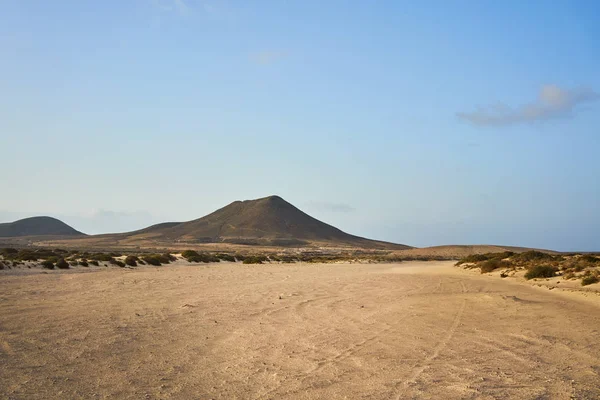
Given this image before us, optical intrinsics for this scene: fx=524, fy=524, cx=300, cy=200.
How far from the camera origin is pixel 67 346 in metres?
7.60

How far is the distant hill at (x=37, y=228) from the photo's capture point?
528 ft

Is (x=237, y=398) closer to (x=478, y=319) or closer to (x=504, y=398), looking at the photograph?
(x=504, y=398)

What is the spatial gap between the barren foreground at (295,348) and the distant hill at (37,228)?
16586 cm

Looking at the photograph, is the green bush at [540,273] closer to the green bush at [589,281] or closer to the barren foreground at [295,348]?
the green bush at [589,281]

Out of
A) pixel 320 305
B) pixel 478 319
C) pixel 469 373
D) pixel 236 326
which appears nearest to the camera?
pixel 469 373

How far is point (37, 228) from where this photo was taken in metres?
170

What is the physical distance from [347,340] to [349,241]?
14207 cm

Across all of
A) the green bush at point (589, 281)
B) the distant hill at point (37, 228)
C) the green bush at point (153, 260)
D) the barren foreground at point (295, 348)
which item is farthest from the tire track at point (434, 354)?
the distant hill at point (37, 228)

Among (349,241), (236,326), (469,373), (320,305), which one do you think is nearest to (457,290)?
(320,305)

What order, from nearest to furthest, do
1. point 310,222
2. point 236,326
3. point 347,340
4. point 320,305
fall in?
point 347,340 → point 236,326 → point 320,305 → point 310,222

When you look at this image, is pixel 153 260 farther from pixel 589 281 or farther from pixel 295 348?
pixel 295 348

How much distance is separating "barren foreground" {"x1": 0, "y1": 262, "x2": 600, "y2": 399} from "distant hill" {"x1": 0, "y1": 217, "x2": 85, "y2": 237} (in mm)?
165863

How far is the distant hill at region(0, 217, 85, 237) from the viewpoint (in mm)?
161000

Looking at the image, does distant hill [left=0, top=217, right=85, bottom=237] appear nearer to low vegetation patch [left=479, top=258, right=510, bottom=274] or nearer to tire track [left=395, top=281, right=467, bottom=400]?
low vegetation patch [left=479, top=258, right=510, bottom=274]
